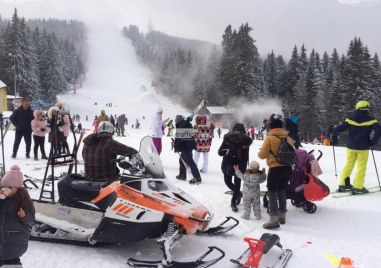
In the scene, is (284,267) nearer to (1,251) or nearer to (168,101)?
(1,251)

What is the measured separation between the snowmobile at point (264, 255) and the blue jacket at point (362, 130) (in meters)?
4.34

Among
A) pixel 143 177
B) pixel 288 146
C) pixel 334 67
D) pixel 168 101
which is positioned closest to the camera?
pixel 143 177

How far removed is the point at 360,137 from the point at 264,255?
4.69 metres

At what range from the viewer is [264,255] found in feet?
17.0

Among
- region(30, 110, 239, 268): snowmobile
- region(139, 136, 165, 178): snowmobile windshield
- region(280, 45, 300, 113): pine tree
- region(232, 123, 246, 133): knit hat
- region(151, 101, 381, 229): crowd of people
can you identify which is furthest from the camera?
region(280, 45, 300, 113): pine tree

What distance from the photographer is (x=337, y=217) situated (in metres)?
7.03

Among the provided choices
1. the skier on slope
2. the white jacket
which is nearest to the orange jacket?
the skier on slope

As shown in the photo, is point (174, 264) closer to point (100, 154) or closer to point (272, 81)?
point (100, 154)

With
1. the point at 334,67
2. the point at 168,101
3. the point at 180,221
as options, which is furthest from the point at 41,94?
the point at 180,221

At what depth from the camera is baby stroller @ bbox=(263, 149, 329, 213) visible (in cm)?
707

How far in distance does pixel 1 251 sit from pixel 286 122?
26.4 feet

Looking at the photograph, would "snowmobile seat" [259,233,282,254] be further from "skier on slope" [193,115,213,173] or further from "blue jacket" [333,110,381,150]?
"skier on slope" [193,115,213,173]

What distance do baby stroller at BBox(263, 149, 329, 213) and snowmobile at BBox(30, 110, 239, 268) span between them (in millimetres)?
2548

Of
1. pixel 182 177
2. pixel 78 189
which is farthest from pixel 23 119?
pixel 78 189
